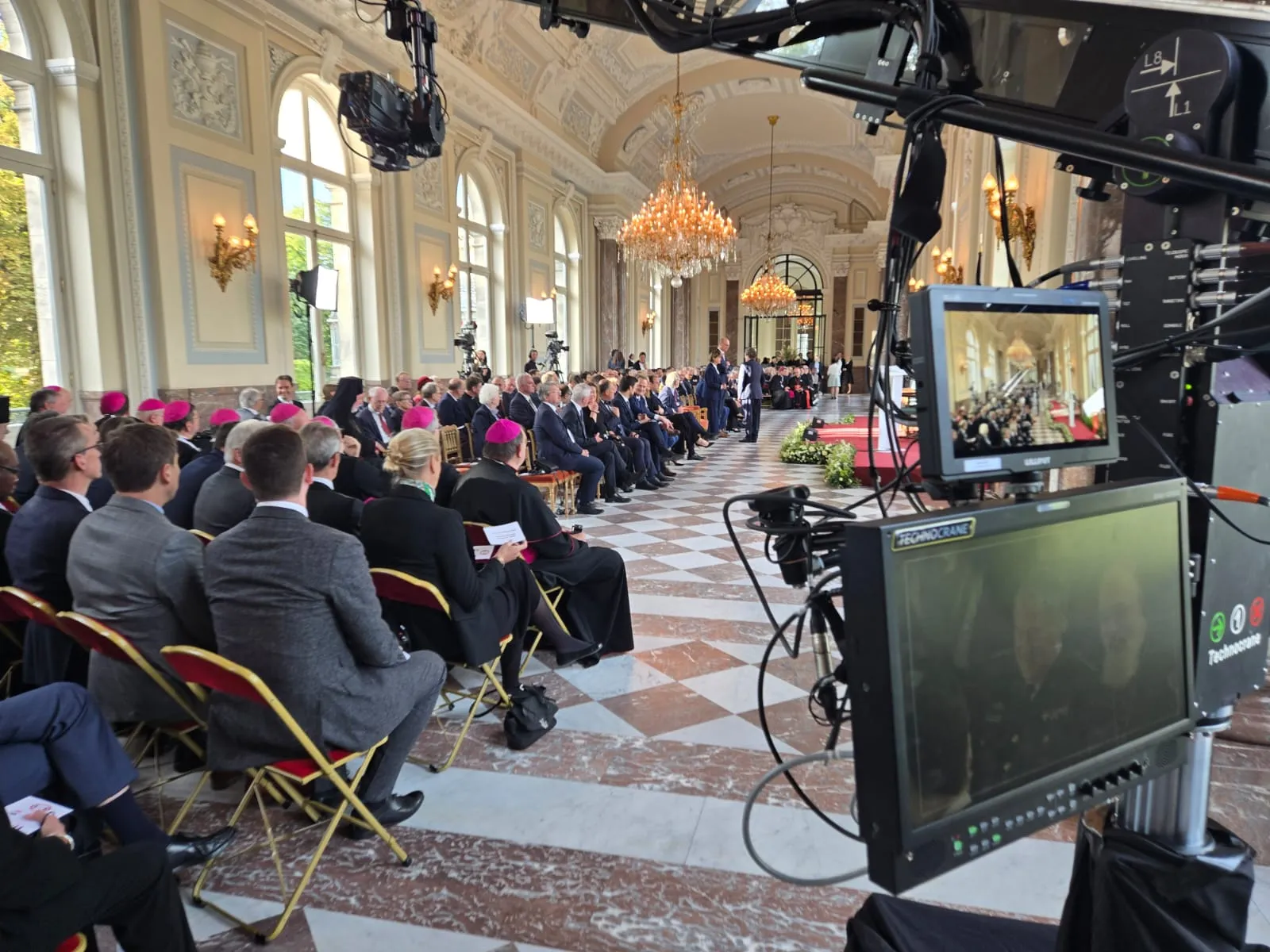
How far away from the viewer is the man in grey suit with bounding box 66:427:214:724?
2430mm

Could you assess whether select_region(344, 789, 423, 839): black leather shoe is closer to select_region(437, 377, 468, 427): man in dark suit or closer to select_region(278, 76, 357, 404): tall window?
select_region(437, 377, 468, 427): man in dark suit

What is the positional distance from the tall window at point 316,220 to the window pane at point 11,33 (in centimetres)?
256

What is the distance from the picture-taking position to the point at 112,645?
2320mm

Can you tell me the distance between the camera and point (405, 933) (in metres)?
2.01

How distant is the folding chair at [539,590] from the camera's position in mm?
3543

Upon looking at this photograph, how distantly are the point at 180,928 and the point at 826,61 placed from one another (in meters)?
2.23

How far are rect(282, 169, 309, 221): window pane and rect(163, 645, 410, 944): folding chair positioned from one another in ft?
26.0

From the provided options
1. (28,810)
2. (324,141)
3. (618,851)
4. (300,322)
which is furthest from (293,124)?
(618,851)

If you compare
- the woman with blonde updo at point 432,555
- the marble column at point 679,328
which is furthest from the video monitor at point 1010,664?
the marble column at point 679,328

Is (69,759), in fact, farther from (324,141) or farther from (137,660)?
(324,141)

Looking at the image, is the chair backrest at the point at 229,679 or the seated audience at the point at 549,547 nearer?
the chair backrest at the point at 229,679

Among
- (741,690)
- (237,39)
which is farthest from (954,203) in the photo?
(741,690)

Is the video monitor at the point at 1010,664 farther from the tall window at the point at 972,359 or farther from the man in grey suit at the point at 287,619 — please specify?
the man in grey suit at the point at 287,619

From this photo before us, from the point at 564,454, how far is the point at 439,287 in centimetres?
512
